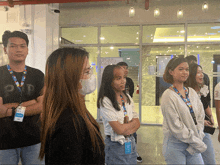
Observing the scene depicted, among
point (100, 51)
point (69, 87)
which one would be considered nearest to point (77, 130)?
point (69, 87)

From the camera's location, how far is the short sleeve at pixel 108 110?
168 cm

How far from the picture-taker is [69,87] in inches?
34.9

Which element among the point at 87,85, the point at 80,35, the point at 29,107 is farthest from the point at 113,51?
the point at 87,85

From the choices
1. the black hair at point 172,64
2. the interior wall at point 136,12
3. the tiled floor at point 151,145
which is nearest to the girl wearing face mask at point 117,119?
the black hair at point 172,64

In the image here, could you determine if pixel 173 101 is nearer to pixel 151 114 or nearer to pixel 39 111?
pixel 39 111

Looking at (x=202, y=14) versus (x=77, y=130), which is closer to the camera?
(x=77, y=130)

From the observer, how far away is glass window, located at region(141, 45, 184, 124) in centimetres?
594

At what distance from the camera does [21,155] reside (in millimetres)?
1646

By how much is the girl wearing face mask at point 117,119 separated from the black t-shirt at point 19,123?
0.69 meters

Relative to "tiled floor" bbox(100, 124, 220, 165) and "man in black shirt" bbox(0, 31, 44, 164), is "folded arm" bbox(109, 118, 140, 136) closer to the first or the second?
"man in black shirt" bbox(0, 31, 44, 164)

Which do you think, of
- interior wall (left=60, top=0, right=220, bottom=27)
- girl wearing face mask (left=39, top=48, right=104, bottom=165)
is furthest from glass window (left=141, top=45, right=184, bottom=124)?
girl wearing face mask (left=39, top=48, right=104, bottom=165)

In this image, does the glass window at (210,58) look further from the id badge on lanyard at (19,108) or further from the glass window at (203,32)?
the id badge on lanyard at (19,108)

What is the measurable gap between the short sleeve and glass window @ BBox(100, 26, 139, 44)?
15.0 ft

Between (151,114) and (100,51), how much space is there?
2.90 m
